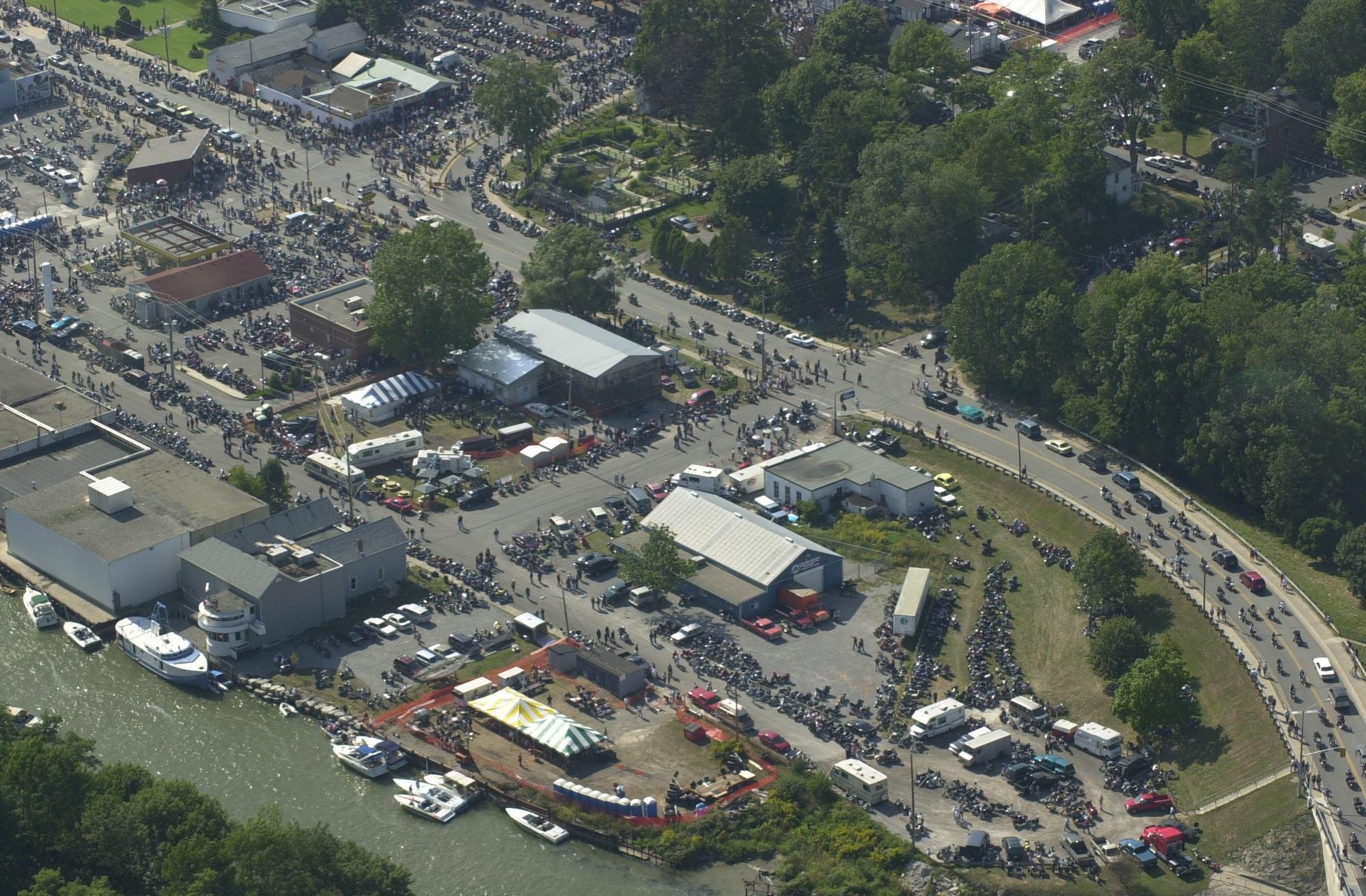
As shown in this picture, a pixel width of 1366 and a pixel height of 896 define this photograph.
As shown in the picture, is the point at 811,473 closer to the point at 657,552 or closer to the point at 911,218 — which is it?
the point at 657,552

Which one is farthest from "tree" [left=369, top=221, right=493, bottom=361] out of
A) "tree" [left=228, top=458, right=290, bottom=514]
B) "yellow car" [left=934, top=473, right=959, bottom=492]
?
"yellow car" [left=934, top=473, right=959, bottom=492]

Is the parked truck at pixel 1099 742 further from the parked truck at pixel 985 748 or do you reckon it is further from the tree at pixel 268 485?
the tree at pixel 268 485

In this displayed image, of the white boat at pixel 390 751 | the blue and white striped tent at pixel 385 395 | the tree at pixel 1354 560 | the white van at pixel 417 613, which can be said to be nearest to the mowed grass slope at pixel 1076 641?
the tree at pixel 1354 560

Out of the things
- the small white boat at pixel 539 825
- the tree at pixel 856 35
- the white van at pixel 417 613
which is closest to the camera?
the small white boat at pixel 539 825

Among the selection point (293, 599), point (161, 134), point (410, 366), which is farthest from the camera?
point (161, 134)

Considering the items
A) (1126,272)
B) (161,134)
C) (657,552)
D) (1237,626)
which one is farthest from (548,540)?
(161,134)

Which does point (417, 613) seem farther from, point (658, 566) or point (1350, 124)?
point (1350, 124)
